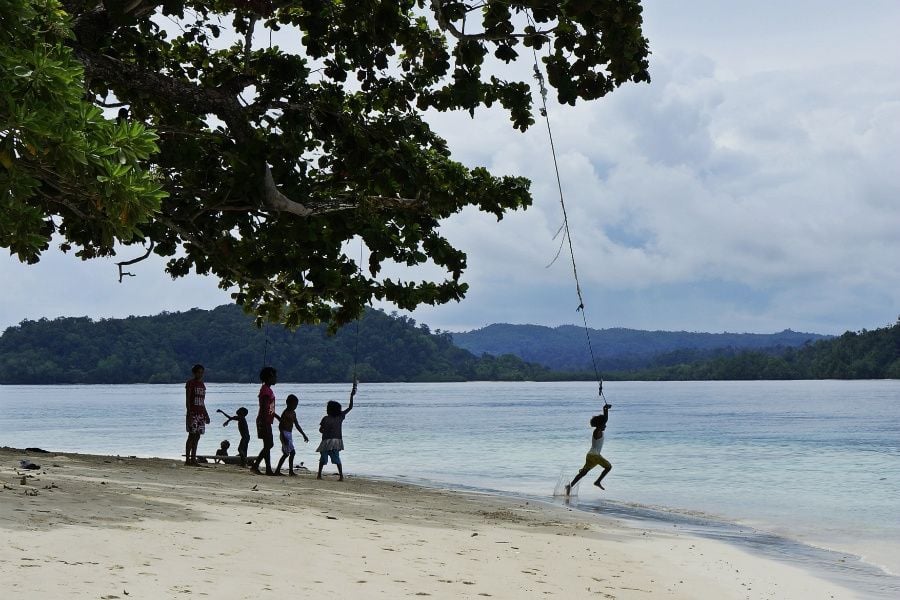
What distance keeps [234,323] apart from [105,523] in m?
122

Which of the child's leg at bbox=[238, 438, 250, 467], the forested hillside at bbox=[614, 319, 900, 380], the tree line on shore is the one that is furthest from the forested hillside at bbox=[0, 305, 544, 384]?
the child's leg at bbox=[238, 438, 250, 467]

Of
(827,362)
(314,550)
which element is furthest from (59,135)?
(827,362)

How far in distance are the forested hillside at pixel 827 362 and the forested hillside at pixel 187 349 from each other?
56.6m

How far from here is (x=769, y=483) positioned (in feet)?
80.5

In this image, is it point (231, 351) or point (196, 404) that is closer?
point (196, 404)

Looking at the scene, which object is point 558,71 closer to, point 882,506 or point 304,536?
point 304,536

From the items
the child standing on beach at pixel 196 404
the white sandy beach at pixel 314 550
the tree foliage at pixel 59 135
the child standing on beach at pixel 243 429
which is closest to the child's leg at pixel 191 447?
the child standing on beach at pixel 196 404

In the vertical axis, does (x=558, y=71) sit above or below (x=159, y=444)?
above

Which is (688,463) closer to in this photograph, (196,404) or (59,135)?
(196,404)

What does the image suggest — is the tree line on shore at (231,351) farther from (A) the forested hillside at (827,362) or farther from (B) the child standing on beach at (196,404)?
(B) the child standing on beach at (196,404)

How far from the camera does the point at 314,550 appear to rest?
771 cm

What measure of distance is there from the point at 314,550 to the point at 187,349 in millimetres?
126844

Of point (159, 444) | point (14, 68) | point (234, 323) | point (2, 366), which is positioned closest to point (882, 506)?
point (14, 68)

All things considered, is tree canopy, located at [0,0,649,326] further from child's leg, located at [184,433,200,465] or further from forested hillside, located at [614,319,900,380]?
forested hillside, located at [614,319,900,380]
